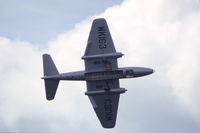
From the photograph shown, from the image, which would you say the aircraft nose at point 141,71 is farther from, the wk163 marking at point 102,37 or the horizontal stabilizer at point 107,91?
the wk163 marking at point 102,37

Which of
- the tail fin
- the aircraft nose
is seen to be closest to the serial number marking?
the aircraft nose

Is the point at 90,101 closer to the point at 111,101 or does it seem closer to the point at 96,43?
the point at 111,101

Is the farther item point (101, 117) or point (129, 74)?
point (101, 117)

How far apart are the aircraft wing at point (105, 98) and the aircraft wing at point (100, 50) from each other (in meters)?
3.59

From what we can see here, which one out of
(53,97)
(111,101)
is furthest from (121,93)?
(53,97)

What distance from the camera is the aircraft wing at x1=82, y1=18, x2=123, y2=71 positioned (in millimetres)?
68500

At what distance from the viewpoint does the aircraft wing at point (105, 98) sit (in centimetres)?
7019

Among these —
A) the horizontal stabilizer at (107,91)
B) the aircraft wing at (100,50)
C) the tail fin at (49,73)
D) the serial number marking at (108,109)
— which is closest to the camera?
the aircraft wing at (100,50)

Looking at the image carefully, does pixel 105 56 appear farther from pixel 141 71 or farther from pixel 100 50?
pixel 141 71

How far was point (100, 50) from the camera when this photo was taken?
7012 centimetres

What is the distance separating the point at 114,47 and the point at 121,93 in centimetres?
936

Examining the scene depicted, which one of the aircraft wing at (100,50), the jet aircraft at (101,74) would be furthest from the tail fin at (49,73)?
the aircraft wing at (100,50)

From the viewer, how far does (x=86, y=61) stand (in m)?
69.4

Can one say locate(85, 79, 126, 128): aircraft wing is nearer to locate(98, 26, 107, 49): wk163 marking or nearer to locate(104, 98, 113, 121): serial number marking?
locate(104, 98, 113, 121): serial number marking
